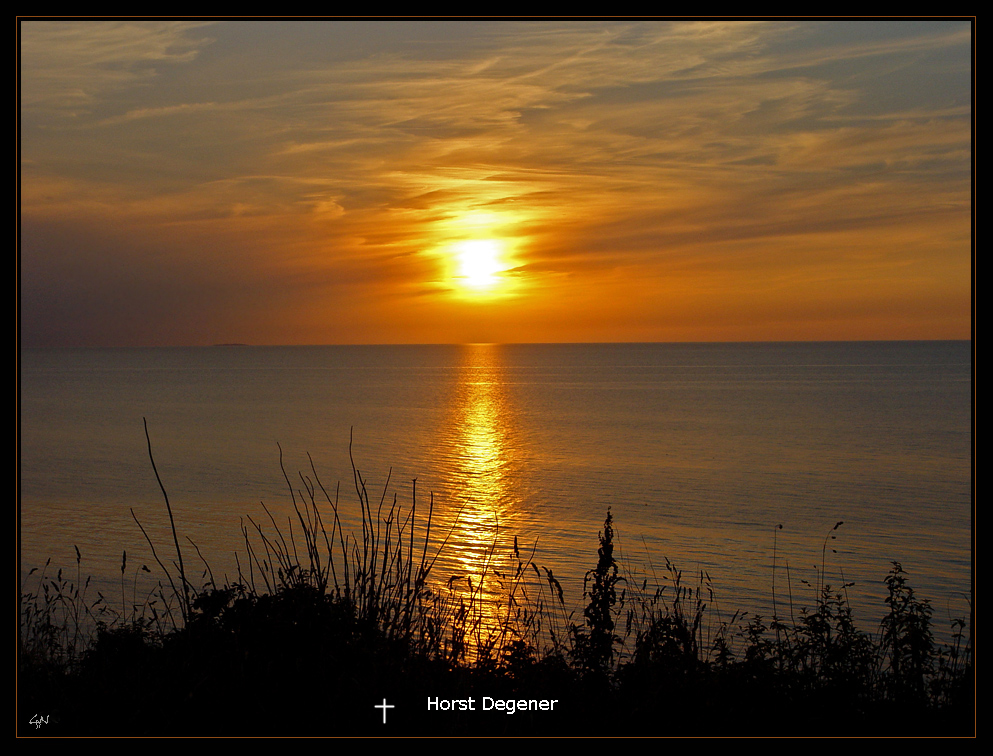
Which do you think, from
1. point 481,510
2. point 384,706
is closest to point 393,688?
point 384,706

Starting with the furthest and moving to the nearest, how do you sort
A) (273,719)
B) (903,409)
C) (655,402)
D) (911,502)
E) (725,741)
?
(655,402)
(903,409)
(911,502)
(273,719)
(725,741)

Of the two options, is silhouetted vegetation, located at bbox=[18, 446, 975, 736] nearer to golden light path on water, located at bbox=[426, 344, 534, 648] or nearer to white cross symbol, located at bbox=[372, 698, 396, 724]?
white cross symbol, located at bbox=[372, 698, 396, 724]

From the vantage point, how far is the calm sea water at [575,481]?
21875mm

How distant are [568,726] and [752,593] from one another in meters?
14.7

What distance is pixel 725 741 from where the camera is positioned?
14.1 feet

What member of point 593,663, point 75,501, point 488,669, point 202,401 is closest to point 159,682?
point 488,669

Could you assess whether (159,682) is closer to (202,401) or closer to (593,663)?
(593,663)

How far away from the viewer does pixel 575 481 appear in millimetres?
39406

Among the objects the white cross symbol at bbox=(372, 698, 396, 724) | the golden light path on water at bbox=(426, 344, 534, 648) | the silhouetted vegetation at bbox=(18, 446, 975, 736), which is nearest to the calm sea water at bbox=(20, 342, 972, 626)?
the golden light path on water at bbox=(426, 344, 534, 648)

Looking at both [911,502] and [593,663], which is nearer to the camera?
[593,663]

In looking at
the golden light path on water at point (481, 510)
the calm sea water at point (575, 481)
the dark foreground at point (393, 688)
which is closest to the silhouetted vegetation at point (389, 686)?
the dark foreground at point (393, 688)

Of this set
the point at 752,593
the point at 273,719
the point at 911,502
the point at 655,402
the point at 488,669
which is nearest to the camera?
the point at 273,719

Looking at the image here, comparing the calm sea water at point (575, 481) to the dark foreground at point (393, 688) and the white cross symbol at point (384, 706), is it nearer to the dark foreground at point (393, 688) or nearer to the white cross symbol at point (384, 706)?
the dark foreground at point (393, 688)

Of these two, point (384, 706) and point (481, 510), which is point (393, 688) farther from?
point (481, 510)
